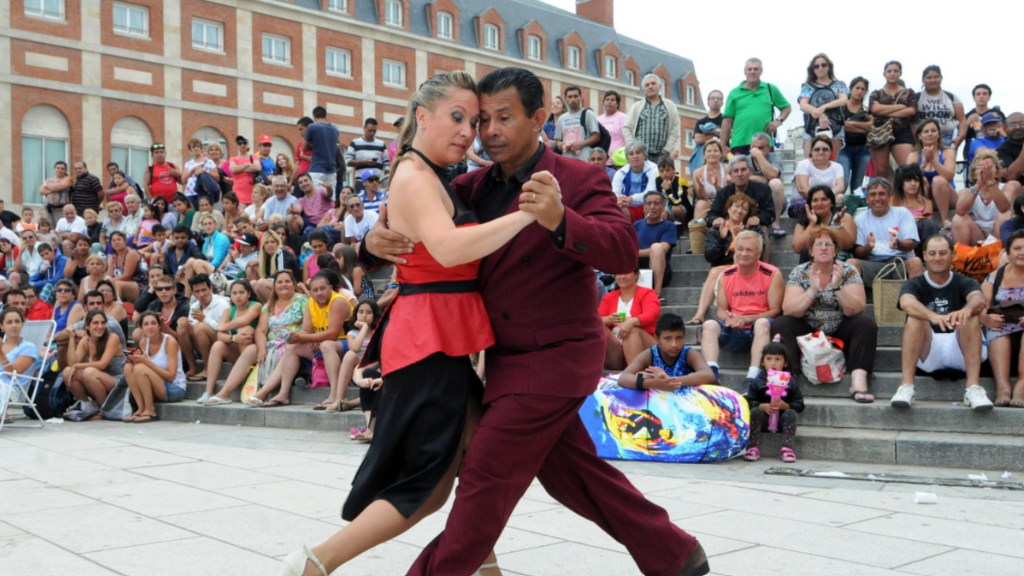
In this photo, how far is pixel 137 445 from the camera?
880 centimetres

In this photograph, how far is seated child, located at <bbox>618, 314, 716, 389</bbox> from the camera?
Answer: 292 inches

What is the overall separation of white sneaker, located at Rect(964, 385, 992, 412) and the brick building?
1228 inches

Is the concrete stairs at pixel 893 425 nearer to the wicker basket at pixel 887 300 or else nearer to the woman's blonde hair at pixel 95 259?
the wicker basket at pixel 887 300

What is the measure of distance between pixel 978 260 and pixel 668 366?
10.7 ft

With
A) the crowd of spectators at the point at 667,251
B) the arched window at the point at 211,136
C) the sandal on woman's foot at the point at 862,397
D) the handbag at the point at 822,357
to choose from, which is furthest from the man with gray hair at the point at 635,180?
the arched window at the point at 211,136

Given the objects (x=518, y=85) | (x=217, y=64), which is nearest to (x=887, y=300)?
(x=518, y=85)

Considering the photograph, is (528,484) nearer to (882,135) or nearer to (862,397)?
(862,397)

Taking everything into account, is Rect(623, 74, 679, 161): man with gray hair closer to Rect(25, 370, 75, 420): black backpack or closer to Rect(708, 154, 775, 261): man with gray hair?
Rect(708, 154, 775, 261): man with gray hair

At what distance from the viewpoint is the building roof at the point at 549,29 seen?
44531 millimetres

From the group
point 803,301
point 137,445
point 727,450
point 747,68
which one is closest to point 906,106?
point 747,68

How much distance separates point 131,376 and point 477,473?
30.7 ft

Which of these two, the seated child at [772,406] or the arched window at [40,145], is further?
the arched window at [40,145]

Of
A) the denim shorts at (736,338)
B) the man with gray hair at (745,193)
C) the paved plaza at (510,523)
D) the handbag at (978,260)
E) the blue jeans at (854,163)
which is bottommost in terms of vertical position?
the paved plaza at (510,523)

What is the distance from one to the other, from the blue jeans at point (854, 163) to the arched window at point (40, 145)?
2760cm
